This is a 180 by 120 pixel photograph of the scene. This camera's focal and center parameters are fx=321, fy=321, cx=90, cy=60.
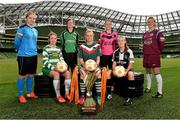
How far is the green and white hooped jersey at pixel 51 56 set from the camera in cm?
726

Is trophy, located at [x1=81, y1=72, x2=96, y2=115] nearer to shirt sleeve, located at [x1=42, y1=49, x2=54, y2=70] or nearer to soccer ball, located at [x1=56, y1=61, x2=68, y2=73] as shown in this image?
soccer ball, located at [x1=56, y1=61, x2=68, y2=73]

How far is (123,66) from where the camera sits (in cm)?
698

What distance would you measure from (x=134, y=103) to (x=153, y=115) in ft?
3.62

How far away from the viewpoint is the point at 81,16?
2889 inches

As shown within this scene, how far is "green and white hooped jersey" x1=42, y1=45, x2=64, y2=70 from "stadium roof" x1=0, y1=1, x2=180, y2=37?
5614 centimetres

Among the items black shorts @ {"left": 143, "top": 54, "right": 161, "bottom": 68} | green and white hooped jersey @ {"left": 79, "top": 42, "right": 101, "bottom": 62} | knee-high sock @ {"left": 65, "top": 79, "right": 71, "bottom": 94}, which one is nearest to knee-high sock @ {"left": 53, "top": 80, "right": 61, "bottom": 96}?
knee-high sock @ {"left": 65, "top": 79, "right": 71, "bottom": 94}

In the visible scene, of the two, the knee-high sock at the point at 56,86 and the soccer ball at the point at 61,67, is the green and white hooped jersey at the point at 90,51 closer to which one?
the soccer ball at the point at 61,67

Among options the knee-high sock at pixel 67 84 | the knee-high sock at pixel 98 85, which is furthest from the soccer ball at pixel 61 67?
the knee-high sock at pixel 98 85

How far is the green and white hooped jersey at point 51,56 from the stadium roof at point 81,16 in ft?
184

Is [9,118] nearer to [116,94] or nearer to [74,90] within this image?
[74,90]

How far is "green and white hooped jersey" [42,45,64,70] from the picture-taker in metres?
7.26

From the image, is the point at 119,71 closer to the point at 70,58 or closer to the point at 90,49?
the point at 90,49

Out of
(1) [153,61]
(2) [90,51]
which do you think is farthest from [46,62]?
(1) [153,61]

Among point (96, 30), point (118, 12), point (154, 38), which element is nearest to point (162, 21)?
point (118, 12)
